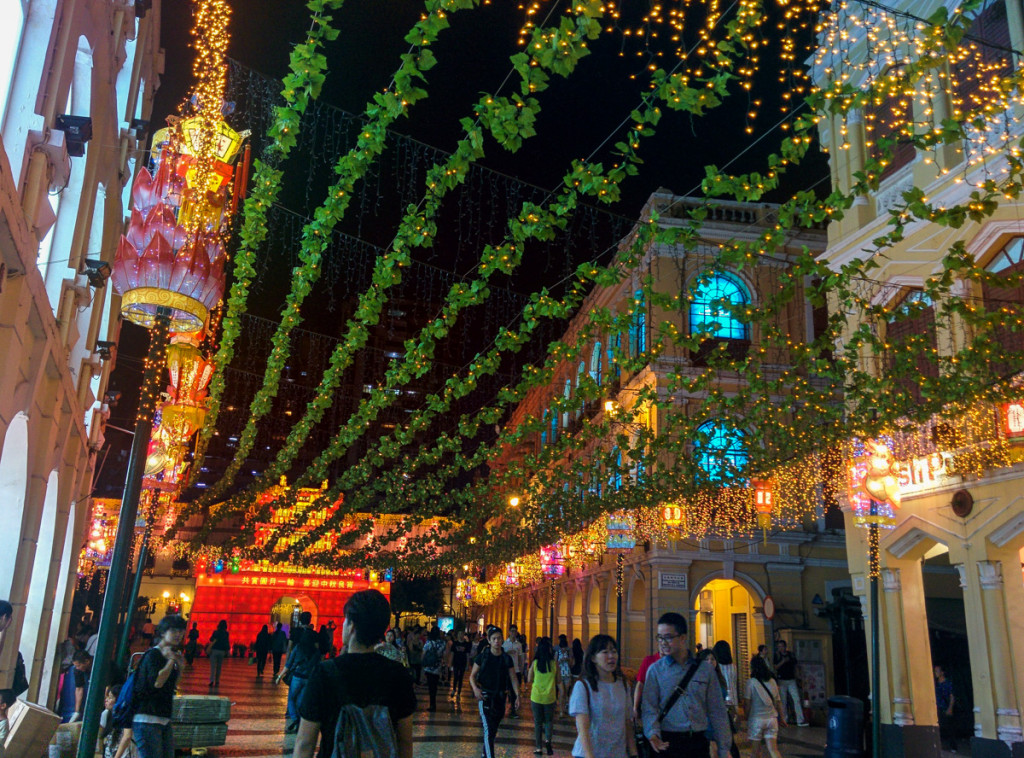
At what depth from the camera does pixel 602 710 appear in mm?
5074

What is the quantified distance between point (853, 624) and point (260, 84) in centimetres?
1496

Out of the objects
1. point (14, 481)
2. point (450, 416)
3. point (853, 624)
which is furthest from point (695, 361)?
point (450, 416)

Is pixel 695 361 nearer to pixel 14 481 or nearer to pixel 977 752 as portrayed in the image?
pixel 977 752

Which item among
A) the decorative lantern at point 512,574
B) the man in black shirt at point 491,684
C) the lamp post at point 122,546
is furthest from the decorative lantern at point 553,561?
the lamp post at point 122,546

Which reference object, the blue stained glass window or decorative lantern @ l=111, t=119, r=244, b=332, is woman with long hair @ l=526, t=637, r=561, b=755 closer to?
decorative lantern @ l=111, t=119, r=244, b=332

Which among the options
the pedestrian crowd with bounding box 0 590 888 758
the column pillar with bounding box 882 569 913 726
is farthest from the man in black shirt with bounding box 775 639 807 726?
the pedestrian crowd with bounding box 0 590 888 758

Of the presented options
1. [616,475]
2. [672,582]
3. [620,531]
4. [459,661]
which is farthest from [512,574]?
[620,531]

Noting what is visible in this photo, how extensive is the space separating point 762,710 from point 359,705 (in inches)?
257

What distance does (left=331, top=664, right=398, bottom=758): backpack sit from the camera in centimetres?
316

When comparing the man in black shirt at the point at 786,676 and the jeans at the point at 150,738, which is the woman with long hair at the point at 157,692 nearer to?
the jeans at the point at 150,738

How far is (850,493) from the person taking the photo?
12.5 metres

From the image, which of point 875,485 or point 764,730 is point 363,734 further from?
point 875,485

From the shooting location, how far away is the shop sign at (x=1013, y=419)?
1089 cm

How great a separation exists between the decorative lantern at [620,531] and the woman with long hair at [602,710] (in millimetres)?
14025
